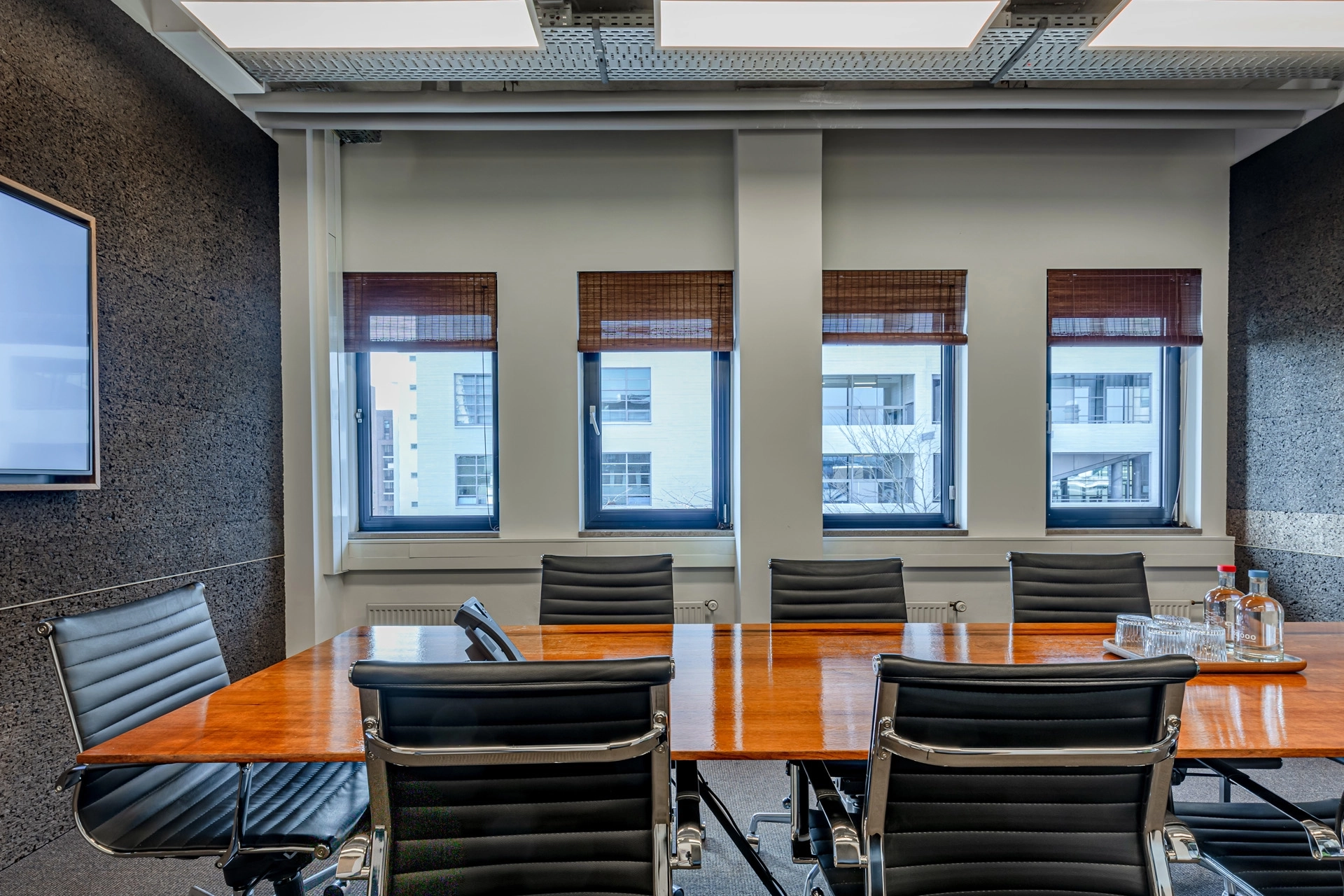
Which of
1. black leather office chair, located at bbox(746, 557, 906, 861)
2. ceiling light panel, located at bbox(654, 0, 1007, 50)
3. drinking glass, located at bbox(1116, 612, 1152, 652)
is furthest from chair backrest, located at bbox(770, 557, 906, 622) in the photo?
ceiling light panel, located at bbox(654, 0, 1007, 50)

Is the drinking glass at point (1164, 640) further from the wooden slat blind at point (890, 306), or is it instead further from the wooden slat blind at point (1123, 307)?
the wooden slat blind at point (1123, 307)

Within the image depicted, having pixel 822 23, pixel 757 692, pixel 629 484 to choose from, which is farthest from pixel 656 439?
pixel 757 692

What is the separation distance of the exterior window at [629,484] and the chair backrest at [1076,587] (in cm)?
208

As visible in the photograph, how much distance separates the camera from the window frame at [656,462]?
427cm

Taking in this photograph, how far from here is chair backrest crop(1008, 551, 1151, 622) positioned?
9.11 ft

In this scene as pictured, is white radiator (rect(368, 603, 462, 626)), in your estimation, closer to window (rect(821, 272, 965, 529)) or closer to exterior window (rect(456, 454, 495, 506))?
exterior window (rect(456, 454, 495, 506))

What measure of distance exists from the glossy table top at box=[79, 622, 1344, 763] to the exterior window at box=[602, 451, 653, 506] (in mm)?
1717

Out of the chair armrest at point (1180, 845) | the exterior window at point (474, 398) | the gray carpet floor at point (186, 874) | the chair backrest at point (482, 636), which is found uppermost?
the exterior window at point (474, 398)

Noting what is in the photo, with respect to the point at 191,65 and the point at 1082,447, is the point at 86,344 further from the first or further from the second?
the point at 1082,447

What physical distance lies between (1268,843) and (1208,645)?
56cm

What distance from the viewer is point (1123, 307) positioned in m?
4.16

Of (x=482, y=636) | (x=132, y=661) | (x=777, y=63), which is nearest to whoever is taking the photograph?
(x=482, y=636)

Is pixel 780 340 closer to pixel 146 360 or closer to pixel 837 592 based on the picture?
pixel 837 592

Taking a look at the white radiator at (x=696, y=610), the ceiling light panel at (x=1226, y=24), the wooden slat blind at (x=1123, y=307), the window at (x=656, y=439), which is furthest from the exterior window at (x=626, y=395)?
the ceiling light panel at (x=1226, y=24)
